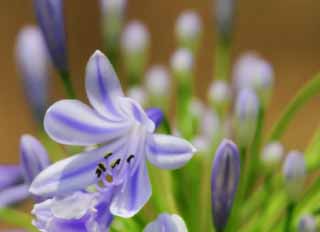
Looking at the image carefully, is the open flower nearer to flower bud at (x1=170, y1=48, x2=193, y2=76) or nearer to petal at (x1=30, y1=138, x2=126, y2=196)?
petal at (x1=30, y1=138, x2=126, y2=196)

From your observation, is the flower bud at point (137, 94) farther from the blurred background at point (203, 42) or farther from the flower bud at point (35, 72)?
the blurred background at point (203, 42)

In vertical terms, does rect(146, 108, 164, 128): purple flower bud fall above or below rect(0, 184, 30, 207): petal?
above

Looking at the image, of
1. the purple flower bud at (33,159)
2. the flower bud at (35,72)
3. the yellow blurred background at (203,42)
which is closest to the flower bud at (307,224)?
the purple flower bud at (33,159)

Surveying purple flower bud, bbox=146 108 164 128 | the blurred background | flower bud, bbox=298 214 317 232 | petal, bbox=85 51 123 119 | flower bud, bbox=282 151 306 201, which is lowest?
the blurred background

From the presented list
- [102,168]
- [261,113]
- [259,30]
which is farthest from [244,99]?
[259,30]

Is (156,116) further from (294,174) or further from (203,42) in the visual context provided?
(203,42)

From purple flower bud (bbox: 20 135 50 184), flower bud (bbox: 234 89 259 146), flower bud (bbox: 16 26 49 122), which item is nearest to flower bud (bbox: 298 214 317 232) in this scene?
flower bud (bbox: 234 89 259 146)

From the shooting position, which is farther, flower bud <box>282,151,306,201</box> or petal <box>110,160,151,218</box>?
flower bud <box>282,151,306,201</box>
